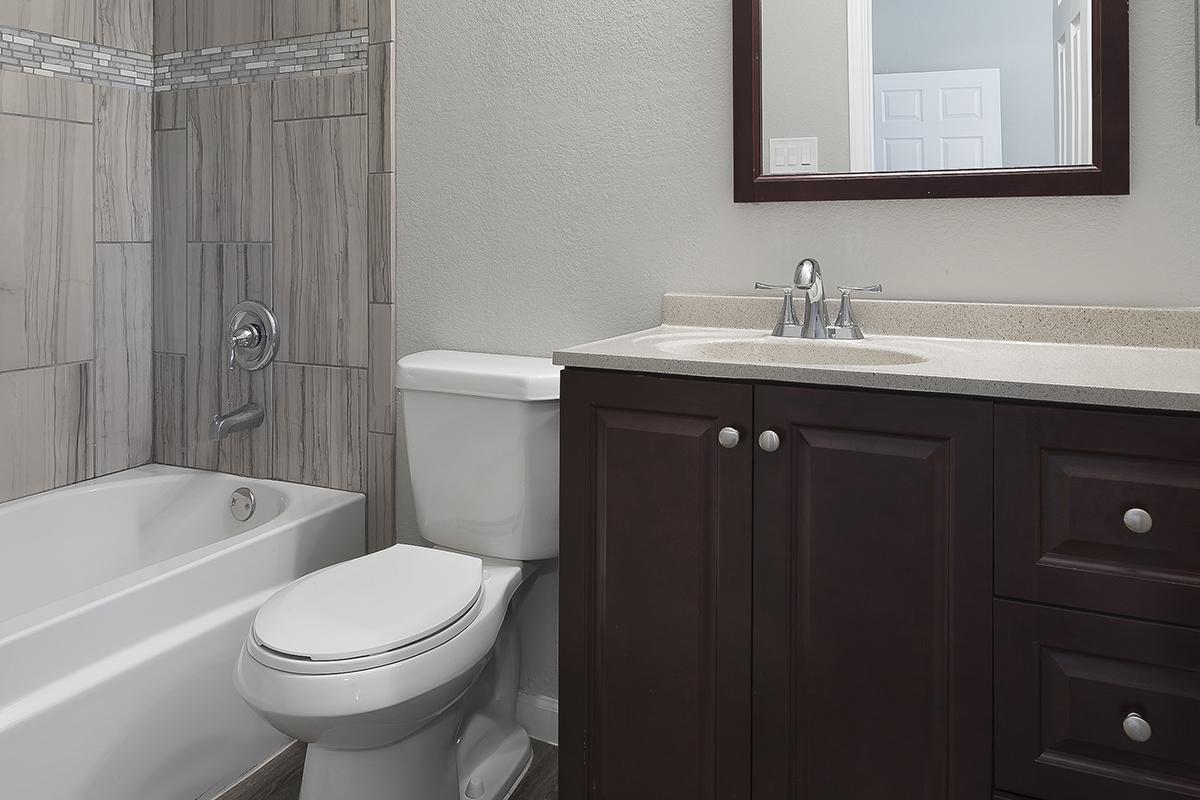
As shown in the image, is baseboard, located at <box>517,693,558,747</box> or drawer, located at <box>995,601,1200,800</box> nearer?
drawer, located at <box>995,601,1200,800</box>

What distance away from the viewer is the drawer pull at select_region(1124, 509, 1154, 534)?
3.80ft

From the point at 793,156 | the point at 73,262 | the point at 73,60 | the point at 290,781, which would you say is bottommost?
the point at 290,781

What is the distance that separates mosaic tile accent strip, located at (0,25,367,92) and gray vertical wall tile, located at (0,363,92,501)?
747mm

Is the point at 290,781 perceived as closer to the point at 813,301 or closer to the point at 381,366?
the point at 381,366

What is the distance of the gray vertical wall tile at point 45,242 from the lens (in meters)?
2.15

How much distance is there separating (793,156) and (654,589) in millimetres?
902

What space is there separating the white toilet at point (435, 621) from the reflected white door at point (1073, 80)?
104 centimetres

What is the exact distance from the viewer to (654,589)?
4.90ft

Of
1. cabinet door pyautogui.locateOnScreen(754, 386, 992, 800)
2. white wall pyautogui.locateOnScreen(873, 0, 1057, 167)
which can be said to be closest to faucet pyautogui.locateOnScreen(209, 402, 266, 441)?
cabinet door pyautogui.locateOnScreen(754, 386, 992, 800)

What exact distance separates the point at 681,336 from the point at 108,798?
135cm

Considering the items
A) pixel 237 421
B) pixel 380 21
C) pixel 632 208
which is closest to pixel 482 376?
pixel 632 208

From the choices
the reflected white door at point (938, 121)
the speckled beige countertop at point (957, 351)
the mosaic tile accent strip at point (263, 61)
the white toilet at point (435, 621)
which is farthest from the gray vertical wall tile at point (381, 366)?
the reflected white door at point (938, 121)

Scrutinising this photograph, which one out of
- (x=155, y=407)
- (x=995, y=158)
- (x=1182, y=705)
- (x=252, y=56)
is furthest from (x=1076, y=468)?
(x=155, y=407)

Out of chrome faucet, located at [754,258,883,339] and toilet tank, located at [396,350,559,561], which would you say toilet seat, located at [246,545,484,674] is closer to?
toilet tank, located at [396,350,559,561]
